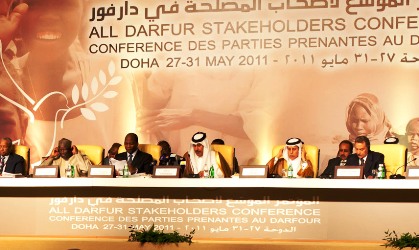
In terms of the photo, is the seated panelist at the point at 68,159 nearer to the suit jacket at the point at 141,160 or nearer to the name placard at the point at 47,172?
the suit jacket at the point at 141,160

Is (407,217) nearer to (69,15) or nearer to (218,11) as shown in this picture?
(218,11)

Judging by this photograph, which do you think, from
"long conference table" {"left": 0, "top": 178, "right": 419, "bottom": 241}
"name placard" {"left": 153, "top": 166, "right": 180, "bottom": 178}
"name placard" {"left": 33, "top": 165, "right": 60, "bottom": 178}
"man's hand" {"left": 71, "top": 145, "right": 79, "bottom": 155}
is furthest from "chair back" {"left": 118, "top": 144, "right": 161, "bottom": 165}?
"long conference table" {"left": 0, "top": 178, "right": 419, "bottom": 241}

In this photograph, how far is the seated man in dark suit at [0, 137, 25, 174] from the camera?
7.58 m

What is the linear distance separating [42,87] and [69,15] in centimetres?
87

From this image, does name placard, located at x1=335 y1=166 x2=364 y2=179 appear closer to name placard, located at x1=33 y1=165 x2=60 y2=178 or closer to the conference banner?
name placard, located at x1=33 y1=165 x2=60 y2=178

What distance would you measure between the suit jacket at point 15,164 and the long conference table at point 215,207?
1.40 m

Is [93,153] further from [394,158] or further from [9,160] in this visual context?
[394,158]

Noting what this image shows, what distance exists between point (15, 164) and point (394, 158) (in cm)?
343

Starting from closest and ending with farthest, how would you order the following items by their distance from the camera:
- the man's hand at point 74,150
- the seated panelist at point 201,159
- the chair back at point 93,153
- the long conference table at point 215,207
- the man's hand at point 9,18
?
the long conference table at point 215,207, the seated panelist at point 201,159, the man's hand at point 74,150, the chair back at point 93,153, the man's hand at point 9,18

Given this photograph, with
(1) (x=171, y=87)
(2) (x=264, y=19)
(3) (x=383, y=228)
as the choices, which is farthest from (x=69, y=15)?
(3) (x=383, y=228)

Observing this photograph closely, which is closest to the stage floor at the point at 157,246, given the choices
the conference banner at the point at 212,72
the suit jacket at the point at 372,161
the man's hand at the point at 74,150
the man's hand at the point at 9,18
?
the suit jacket at the point at 372,161

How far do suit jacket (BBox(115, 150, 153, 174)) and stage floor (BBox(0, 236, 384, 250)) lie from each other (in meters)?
1.60

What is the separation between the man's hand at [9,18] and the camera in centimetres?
941

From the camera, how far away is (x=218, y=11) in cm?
890
